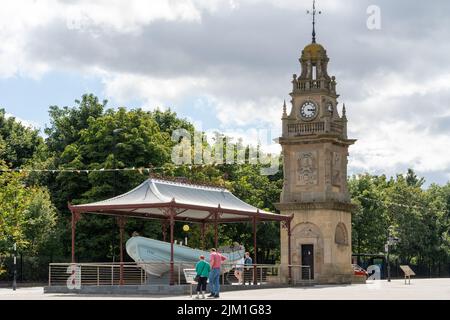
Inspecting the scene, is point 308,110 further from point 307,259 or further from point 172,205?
point 172,205

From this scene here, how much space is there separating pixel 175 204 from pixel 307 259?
68.0ft

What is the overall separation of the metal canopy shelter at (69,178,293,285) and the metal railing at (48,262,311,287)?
166cm

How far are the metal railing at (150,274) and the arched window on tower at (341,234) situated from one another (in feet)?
9.35

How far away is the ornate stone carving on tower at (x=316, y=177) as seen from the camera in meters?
58.9

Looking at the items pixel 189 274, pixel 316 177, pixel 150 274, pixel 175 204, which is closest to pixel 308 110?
pixel 316 177

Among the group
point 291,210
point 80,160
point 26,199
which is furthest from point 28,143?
point 291,210

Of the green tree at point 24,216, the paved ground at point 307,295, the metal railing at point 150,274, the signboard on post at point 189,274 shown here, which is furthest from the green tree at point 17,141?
the signboard on post at point 189,274

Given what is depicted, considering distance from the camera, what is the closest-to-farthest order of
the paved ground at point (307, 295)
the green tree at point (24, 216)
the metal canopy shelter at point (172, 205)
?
1. the paved ground at point (307, 295)
2. the metal canopy shelter at point (172, 205)
3. the green tree at point (24, 216)

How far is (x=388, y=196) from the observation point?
9344cm

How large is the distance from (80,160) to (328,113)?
697 inches

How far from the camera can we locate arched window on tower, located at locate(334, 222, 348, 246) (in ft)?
197

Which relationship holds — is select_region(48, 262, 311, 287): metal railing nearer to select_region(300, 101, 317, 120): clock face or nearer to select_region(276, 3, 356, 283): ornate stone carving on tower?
select_region(276, 3, 356, 283): ornate stone carving on tower

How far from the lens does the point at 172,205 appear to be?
133 ft

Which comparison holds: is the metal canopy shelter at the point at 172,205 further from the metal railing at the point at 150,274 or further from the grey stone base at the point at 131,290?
the metal railing at the point at 150,274
